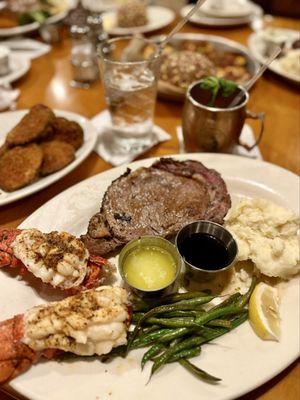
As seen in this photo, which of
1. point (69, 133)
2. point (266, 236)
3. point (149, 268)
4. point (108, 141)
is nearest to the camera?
point (149, 268)

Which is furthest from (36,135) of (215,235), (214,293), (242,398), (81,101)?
(242,398)

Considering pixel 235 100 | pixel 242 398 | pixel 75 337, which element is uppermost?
pixel 235 100

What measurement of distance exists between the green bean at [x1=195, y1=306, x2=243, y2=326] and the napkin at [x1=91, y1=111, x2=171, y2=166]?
1555mm

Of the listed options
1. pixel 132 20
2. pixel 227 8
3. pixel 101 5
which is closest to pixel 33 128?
pixel 132 20

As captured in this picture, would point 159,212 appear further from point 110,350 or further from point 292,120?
point 292,120

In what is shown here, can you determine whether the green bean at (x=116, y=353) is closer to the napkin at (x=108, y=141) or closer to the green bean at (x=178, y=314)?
the green bean at (x=178, y=314)

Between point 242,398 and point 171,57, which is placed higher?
point 171,57

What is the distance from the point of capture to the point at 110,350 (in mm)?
1891

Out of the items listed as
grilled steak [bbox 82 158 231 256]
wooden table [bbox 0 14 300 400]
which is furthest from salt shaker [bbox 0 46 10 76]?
grilled steak [bbox 82 158 231 256]

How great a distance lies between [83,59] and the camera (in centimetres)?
425

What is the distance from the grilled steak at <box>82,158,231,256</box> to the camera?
244 centimetres

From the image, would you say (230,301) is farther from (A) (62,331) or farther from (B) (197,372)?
(A) (62,331)

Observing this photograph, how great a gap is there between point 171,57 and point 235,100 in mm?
1291

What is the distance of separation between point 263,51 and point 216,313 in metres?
3.66
